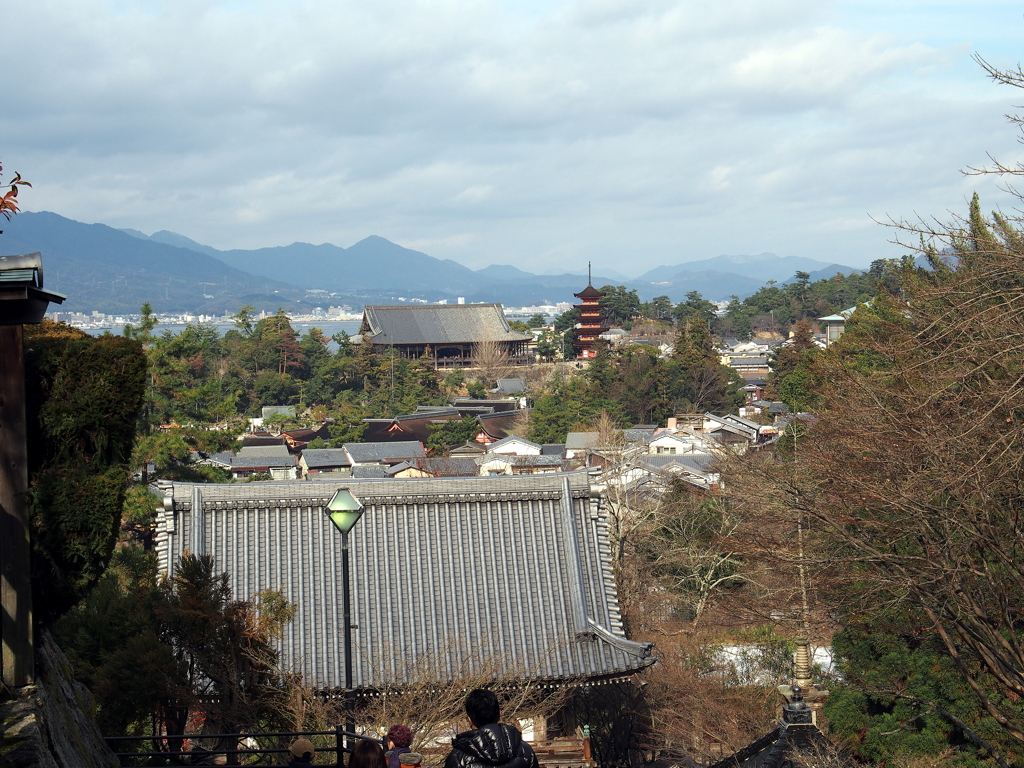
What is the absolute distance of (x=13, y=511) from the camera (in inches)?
153

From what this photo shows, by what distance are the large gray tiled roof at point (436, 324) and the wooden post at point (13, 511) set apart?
50738 mm

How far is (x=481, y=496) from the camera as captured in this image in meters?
9.42

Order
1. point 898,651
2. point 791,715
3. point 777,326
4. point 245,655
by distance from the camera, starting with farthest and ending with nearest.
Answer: point 777,326
point 898,651
point 245,655
point 791,715

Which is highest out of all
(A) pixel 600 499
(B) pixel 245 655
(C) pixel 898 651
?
(A) pixel 600 499

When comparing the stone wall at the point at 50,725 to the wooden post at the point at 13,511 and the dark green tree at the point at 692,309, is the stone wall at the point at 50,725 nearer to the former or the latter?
the wooden post at the point at 13,511

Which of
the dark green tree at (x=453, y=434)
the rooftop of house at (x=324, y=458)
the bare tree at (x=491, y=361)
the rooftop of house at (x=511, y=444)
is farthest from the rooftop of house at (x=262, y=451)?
the bare tree at (x=491, y=361)

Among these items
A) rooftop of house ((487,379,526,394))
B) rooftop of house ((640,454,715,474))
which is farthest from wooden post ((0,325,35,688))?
rooftop of house ((487,379,526,394))

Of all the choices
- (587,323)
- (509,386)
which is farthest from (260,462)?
(587,323)

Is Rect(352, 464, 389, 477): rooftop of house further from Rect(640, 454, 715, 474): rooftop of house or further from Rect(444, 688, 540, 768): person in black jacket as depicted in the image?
Rect(444, 688, 540, 768): person in black jacket

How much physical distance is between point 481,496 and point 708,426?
29.3 meters

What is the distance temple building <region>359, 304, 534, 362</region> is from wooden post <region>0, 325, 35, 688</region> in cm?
5013

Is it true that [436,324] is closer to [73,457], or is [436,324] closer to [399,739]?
[73,457]

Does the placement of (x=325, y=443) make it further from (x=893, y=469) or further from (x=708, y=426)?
(x=893, y=469)

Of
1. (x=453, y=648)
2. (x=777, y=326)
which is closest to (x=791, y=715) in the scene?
(x=453, y=648)
